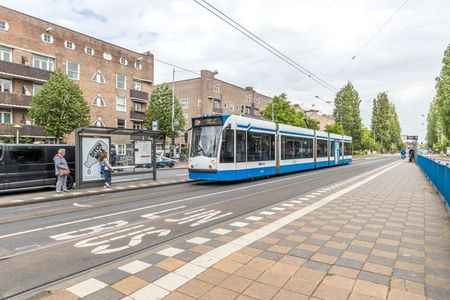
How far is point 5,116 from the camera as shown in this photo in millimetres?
29719

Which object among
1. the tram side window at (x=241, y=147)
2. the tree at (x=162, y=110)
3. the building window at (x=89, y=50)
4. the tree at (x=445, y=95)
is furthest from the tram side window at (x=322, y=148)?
the building window at (x=89, y=50)

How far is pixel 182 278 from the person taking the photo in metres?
3.86

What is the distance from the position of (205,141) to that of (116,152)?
16.4 feet

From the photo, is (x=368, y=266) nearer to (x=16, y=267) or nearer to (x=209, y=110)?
(x=16, y=267)

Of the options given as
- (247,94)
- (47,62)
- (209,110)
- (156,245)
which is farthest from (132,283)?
(247,94)

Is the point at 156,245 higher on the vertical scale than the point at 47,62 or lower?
lower

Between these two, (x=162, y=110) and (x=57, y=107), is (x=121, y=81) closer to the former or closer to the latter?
(x=162, y=110)

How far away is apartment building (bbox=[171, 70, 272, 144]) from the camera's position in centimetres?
5441

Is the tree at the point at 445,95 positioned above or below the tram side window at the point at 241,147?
above

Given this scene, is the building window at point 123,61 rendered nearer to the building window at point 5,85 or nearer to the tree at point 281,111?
the building window at point 5,85

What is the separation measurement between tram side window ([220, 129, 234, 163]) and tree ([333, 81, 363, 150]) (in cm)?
7041

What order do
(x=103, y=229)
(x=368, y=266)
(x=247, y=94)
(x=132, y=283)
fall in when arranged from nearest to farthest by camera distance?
(x=132, y=283), (x=368, y=266), (x=103, y=229), (x=247, y=94)

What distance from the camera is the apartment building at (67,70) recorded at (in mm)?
29531

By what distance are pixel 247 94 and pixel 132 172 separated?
5167cm
